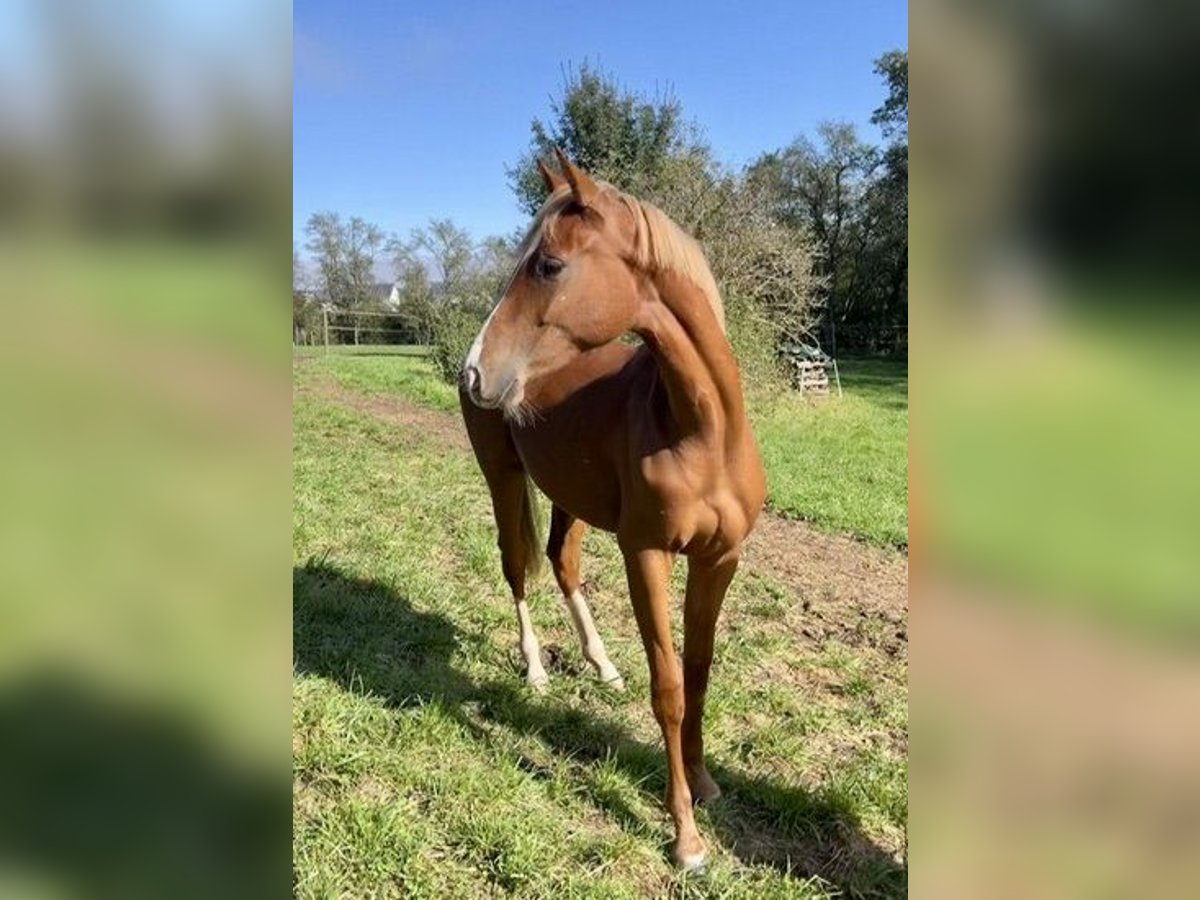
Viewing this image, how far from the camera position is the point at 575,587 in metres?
4.06

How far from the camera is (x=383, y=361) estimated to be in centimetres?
2472

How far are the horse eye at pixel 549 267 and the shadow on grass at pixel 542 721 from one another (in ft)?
6.27

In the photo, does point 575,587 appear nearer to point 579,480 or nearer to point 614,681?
point 614,681

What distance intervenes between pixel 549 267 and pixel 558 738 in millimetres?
2048

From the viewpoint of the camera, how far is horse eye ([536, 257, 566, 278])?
7.73 feet

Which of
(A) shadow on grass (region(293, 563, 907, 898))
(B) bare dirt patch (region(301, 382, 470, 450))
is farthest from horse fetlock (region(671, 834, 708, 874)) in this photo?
(B) bare dirt patch (region(301, 382, 470, 450))

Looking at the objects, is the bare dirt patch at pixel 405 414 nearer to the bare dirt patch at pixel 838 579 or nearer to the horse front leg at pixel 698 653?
the bare dirt patch at pixel 838 579

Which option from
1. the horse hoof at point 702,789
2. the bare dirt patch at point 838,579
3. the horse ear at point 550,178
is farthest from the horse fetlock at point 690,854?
the horse ear at point 550,178
